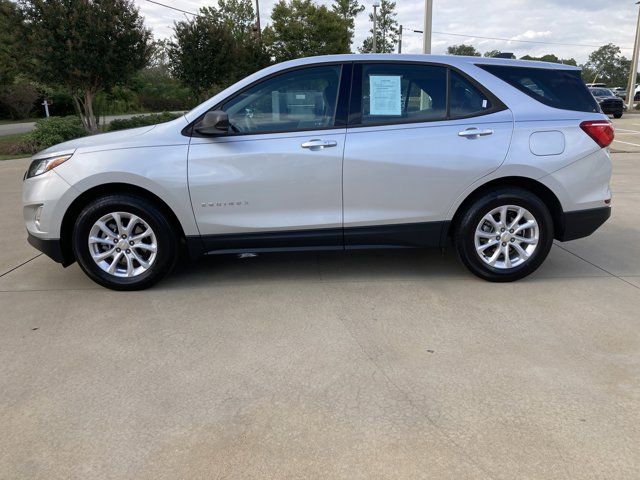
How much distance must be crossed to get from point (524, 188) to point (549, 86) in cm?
88

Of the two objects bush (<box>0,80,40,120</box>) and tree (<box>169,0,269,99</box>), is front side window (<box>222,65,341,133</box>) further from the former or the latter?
bush (<box>0,80,40,120</box>)

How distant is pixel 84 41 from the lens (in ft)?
41.9

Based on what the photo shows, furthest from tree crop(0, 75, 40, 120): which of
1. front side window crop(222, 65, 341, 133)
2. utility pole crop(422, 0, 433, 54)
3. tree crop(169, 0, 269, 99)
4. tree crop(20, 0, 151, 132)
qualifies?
front side window crop(222, 65, 341, 133)

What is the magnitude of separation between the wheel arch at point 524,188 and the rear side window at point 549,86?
66 centimetres

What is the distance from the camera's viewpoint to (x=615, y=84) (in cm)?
9888

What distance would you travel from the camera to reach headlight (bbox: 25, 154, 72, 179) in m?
4.11

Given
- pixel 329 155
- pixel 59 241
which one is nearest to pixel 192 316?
pixel 59 241

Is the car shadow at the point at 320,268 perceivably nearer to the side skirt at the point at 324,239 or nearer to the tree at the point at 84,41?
the side skirt at the point at 324,239

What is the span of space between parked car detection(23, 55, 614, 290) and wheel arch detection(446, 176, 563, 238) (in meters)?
0.02

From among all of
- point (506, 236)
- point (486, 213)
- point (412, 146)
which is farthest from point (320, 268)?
point (506, 236)

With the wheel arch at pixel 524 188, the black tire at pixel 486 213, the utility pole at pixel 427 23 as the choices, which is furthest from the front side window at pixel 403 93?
the utility pole at pixel 427 23

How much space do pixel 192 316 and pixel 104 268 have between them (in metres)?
0.97

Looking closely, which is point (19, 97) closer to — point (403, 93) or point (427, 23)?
point (427, 23)

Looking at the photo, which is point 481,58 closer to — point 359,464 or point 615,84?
point 359,464
